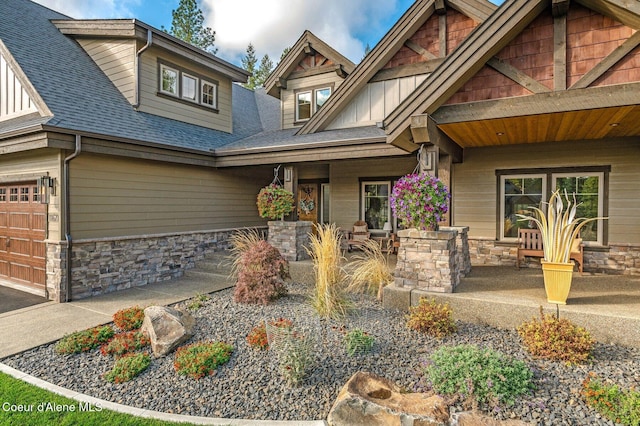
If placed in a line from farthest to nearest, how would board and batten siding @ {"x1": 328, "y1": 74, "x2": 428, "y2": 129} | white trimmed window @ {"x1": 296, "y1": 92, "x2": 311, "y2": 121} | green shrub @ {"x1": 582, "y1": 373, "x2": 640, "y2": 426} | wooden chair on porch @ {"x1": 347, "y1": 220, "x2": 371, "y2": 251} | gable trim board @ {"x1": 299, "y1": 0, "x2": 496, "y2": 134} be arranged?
white trimmed window @ {"x1": 296, "y1": 92, "x2": 311, "y2": 121} → wooden chair on porch @ {"x1": 347, "y1": 220, "x2": 371, "y2": 251} → board and batten siding @ {"x1": 328, "y1": 74, "x2": 428, "y2": 129} → gable trim board @ {"x1": 299, "y1": 0, "x2": 496, "y2": 134} → green shrub @ {"x1": 582, "y1": 373, "x2": 640, "y2": 426}

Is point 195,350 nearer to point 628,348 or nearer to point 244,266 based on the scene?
point 244,266

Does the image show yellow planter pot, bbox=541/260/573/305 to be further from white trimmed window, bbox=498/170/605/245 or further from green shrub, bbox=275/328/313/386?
white trimmed window, bbox=498/170/605/245

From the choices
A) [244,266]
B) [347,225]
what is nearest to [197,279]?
[244,266]

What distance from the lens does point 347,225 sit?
9938 mm

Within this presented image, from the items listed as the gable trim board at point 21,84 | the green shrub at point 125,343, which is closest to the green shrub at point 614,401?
the green shrub at point 125,343

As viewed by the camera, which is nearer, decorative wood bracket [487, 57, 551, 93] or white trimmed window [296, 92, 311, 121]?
decorative wood bracket [487, 57, 551, 93]

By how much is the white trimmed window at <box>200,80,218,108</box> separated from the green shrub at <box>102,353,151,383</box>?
8.41 m

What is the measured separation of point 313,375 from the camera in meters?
3.36

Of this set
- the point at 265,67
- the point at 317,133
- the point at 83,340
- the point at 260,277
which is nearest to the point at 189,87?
the point at 317,133

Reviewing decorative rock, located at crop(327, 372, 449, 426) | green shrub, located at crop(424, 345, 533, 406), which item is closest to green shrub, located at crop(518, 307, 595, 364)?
green shrub, located at crop(424, 345, 533, 406)

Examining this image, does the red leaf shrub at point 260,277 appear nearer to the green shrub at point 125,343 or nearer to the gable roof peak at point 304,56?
the green shrub at point 125,343

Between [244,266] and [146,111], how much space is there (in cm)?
564

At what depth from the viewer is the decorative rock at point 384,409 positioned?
2639 mm

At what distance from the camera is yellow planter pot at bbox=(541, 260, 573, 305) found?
4264 mm
